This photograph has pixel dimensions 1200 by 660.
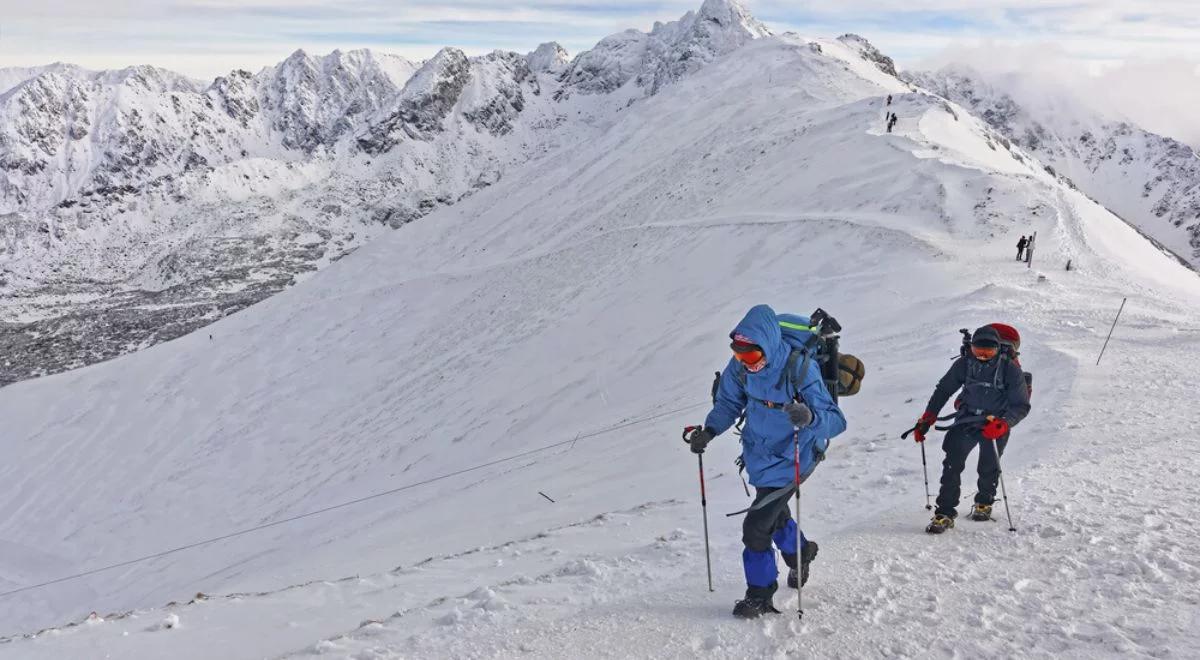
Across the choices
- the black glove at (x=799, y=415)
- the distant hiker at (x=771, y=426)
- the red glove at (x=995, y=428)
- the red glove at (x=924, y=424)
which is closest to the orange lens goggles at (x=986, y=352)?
the red glove at (x=995, y=428)

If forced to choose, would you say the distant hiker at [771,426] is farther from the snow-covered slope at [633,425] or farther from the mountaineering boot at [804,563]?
the snow-covered slope at [633,425]

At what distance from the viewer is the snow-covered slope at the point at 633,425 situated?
20.7ft

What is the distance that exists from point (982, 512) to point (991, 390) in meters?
1.19

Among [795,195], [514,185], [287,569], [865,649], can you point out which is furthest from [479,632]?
[514,185]

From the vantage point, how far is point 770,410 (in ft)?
19.5

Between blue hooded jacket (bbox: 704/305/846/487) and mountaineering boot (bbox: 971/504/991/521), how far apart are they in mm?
2630

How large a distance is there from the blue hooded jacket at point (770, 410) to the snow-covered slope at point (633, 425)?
3.62 ft

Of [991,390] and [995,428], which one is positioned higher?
[991,390]

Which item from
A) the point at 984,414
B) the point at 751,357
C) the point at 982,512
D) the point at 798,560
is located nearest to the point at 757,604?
the point at 798,560

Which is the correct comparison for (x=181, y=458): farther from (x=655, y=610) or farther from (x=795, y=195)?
(x=655, y=610)

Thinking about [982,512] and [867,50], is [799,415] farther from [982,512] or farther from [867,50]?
[867,50]

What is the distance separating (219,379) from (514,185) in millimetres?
29905

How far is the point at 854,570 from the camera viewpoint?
262 inches

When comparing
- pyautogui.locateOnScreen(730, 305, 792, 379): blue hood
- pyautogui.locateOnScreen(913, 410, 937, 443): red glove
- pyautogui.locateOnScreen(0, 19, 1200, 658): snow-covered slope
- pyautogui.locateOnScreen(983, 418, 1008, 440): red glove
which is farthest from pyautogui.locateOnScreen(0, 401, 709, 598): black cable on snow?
pyautogui.locateOnScreen(730, 305, 792, 379): blue hood
